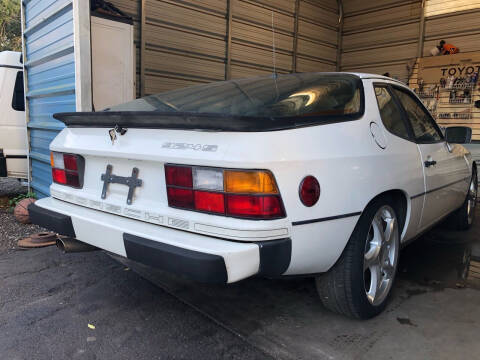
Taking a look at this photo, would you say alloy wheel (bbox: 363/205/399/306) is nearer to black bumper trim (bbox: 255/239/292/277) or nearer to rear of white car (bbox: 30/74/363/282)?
rear of white car (bbox: 30/74/363/282)

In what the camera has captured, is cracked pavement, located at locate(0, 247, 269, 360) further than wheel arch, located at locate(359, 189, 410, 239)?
No

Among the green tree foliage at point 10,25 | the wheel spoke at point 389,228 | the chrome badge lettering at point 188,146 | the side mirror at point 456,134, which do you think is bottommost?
the wheel spoke at point 389,228

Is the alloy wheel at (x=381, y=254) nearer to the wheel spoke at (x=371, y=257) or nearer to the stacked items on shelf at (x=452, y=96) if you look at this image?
the wheel spoke at (x=371, y=257)

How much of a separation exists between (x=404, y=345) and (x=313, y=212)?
969mm

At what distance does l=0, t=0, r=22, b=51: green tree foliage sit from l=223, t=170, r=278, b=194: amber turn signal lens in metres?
19.9

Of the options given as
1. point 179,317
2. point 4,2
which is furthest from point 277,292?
point 4,2

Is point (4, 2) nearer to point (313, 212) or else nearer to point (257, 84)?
point (257, 84)

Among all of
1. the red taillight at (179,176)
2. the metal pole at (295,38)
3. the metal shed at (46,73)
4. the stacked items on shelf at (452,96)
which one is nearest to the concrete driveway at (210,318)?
the red taillight at (179,176)

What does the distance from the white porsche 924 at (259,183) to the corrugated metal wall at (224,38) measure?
376 cm

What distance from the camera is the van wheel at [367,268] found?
2.20 meters

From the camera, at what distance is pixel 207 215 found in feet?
6.15

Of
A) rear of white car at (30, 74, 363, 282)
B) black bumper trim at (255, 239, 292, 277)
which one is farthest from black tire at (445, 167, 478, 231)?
black bumper trim at (255, 239, 292, 277)

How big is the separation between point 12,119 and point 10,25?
15725 mm

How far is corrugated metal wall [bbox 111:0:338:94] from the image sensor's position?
20.9ft
